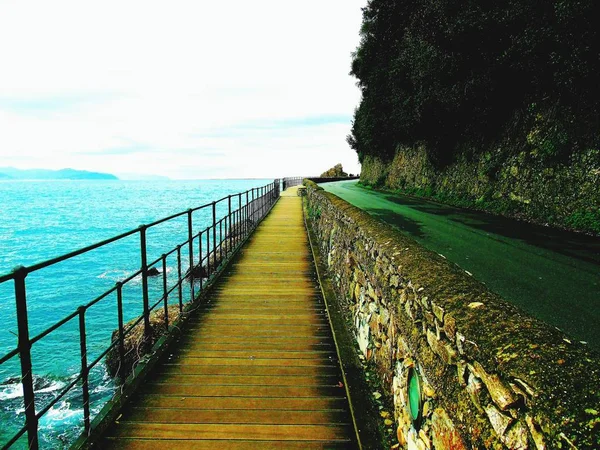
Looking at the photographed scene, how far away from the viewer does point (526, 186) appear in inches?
500

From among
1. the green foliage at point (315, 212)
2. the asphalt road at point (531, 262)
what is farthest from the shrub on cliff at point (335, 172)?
the asphalt road at point (531, 262)

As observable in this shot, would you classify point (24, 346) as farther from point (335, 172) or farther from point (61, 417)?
point (335, 172)

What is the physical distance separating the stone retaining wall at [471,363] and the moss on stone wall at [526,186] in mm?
8946

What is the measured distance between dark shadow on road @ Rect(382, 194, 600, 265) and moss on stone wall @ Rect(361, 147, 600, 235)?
1.88ft

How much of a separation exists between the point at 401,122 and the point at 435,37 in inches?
327

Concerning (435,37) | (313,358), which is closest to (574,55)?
(435,37)

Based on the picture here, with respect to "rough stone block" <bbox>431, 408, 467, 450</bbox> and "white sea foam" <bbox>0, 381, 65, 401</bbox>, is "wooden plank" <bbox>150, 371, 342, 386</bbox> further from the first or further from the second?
"white sea foam" <bbox>0, 381, 65, 401</bbox>

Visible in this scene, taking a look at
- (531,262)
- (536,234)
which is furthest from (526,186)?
(531,262)

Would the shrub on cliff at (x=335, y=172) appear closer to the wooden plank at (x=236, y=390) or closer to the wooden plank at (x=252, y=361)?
the wooden plank at (x=252, y=361)

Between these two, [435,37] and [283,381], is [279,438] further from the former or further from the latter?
[435,37]

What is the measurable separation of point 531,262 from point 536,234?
3.19 meters

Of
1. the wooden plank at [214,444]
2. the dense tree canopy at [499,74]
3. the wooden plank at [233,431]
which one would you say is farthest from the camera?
the dense tree canopy at [499,74]

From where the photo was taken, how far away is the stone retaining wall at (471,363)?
1.35m

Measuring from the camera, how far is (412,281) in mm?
2783
